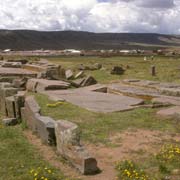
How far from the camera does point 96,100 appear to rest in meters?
13.6

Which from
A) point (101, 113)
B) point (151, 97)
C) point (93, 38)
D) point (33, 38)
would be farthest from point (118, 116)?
point (93, 38)

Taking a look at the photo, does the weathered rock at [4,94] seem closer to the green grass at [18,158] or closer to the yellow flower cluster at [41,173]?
the green grass at [18,158]

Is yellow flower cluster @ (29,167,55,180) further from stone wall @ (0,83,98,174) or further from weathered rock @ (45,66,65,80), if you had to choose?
weathered rock @ (45,66,65,80)

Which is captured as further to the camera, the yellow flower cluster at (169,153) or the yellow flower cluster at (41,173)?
the yellow flower cluster at (169,153)

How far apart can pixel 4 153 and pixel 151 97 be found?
7314 mm

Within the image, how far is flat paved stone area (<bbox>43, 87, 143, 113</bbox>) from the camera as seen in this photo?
12195 mm

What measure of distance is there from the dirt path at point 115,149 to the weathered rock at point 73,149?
0.46ft

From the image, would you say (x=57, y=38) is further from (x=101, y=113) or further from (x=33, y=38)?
(x=101, y=113)

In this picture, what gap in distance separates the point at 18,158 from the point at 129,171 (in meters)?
2.41

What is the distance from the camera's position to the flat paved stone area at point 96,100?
12195mm

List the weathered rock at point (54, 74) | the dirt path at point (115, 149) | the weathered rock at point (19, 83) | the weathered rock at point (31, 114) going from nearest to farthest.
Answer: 1. the dirt path at point (115, 149)
2. the weathered rock at point (31, 114)
3. the weathered rock at point (19, 83)
4. the weathered rock at point (54, 74)

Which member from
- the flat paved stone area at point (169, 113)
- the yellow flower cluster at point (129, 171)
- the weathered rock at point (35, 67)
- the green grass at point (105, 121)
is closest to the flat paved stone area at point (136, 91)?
the green grass at point (105, 121)

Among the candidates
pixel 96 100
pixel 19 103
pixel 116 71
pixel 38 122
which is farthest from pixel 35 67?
pixel 38 122

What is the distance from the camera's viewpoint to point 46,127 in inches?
340
